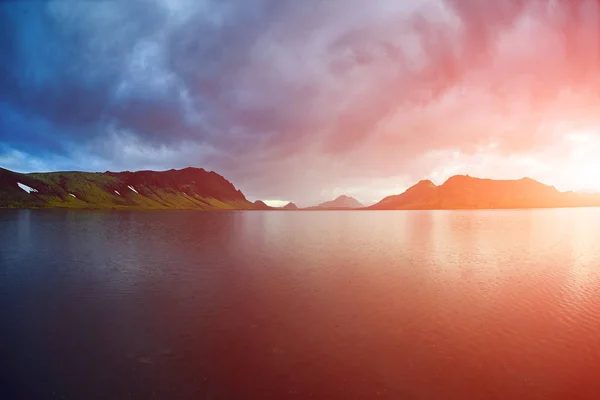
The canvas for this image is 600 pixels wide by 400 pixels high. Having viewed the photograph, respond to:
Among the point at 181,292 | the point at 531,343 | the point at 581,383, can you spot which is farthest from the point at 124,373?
the point at 531,343

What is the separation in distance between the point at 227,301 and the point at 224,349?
1060 centimetres

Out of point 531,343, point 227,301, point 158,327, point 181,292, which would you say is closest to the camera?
point 531,343

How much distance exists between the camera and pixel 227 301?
1211 inches

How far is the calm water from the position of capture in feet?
54.3

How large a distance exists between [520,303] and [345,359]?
2345 centimetres

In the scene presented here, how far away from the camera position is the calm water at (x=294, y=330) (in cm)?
1656

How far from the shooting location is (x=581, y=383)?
56.2ft

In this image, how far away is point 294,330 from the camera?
2388 centimetres

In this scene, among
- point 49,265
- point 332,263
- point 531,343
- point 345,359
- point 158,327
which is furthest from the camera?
point 332,263

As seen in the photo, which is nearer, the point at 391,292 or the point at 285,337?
the point at 285,337

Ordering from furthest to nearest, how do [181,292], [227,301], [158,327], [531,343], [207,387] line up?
1. [181,292]
2. [227,301]
3. [158,327]
4. [531,343]
5. [207,387]

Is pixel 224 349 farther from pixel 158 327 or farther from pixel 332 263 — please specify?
pixel 332 263

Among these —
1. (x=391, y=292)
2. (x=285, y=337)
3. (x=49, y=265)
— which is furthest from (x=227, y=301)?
(x=49, y=265)

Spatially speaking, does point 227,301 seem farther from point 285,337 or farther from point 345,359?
point 345,359
